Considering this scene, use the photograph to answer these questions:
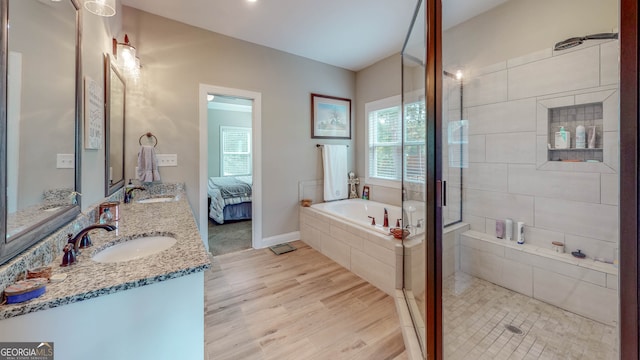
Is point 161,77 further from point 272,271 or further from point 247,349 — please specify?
point 247,349

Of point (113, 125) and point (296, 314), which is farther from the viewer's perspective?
point (113, 125)

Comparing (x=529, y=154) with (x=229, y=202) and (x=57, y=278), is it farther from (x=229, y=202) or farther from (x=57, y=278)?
(x=229, y=202)

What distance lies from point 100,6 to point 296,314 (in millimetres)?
2308

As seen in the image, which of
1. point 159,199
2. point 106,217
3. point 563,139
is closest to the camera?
point 106,217

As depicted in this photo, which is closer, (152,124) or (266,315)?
(266,315)

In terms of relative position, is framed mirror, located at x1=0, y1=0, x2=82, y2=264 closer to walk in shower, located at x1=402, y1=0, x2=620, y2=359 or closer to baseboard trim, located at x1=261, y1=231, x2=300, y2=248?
walk in shower, located at x1=402, y1=0, x2=620, y2=359

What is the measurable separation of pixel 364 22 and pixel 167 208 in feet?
8.89

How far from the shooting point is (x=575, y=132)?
5.67 feet

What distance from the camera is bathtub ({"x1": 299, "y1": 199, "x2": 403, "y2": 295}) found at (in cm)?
219

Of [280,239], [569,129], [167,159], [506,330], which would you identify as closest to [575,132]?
[569,129]

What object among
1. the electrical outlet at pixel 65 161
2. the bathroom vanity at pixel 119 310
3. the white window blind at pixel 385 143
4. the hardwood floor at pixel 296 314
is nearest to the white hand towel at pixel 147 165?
the hardwood floor at pixel 296 314

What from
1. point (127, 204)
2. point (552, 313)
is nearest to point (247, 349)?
point (127, 204)

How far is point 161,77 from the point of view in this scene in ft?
8.75

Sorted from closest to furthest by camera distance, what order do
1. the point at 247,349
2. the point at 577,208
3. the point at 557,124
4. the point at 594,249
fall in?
the point at 594,249 → the point at 247,349 → the point at 577,208 → the point at 557,124
